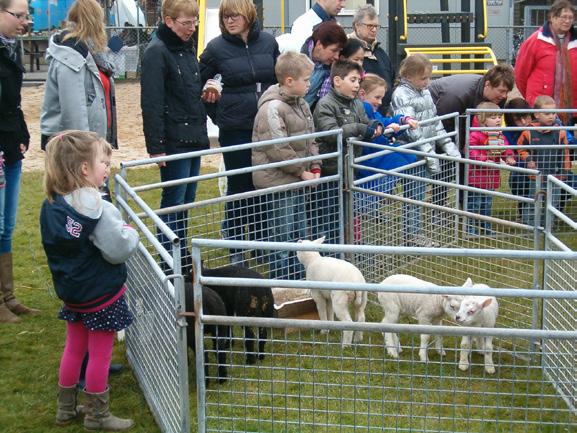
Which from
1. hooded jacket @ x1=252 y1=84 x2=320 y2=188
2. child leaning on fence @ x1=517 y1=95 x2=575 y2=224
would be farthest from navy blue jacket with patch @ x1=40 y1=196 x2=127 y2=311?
child leaning on fence @ x1=517 y1=95 x2=575 y2=224

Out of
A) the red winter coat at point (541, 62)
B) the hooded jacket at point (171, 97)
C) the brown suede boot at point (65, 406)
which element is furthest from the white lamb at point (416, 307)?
the red winter coat at point (541, 62)

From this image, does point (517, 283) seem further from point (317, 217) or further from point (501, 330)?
→ point (501, 330)

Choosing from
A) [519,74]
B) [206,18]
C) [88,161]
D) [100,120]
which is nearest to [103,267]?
[88,161]

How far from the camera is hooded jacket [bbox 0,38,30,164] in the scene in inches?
222

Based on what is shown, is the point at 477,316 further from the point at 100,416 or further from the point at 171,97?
the point at 171,97

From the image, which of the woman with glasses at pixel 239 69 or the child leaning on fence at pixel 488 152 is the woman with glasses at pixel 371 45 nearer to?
the child leaning on fence at pixel 488 152

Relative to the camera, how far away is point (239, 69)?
6.91 metres

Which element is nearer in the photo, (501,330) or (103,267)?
(501,330)

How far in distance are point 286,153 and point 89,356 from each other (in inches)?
91.9

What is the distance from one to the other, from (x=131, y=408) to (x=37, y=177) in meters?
6.71

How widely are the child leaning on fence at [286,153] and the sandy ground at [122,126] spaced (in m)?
5.31

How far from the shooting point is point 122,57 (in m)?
22.1

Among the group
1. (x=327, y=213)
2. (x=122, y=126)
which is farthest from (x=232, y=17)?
(x=122, y=126)

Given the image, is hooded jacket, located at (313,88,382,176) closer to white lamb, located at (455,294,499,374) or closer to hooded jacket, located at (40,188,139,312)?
white lamb, located at (455,294,499,374)
